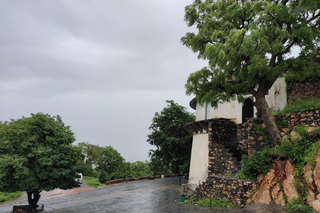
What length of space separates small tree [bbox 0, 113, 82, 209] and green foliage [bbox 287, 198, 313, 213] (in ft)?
44.0

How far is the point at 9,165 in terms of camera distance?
1653cm

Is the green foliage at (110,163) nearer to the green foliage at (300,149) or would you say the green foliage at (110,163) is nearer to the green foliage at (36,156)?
the green foliage at (36,156)

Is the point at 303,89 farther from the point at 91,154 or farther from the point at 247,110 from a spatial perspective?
the point at 91,154

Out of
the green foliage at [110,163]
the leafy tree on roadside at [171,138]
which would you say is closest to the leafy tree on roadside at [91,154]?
the green foliage at [110,163]

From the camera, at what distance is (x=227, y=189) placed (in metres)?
12.0

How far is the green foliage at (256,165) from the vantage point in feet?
38.2

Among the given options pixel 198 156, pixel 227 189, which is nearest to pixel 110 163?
pixel 198 156

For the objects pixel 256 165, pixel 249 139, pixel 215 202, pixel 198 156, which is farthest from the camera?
pixel 198 156

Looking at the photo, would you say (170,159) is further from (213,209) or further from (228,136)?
(213,209)

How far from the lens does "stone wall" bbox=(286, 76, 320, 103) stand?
14852mm

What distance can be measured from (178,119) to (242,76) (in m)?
16.8

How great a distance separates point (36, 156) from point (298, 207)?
49.2ft

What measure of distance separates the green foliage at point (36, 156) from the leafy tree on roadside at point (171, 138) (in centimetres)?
1053

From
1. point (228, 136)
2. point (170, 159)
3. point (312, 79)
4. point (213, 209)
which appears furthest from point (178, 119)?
point (213, 209)
